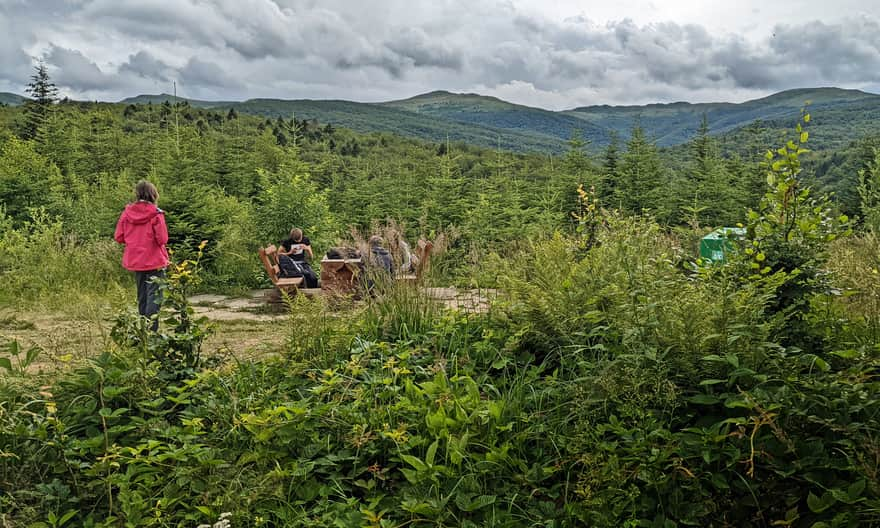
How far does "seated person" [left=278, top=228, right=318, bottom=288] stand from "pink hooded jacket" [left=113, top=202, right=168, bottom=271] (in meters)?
2.06

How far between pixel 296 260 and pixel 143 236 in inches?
99.5

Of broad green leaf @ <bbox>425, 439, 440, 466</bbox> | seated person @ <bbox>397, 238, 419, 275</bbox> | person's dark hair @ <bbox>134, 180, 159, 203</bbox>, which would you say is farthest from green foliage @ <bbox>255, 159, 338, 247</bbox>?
broad green leaf @ <bbox>425, 439, 440, 466</bbox>

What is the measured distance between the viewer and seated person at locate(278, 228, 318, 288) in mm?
8375

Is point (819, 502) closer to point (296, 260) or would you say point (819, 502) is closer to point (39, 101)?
point (296, 260)

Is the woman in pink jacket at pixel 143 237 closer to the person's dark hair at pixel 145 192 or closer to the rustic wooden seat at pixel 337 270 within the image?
the person's dark hair at pixel 145 192

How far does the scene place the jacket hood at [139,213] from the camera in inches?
252

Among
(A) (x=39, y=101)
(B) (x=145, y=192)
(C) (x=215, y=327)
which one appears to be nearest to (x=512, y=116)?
(A) (x=39, y=101)

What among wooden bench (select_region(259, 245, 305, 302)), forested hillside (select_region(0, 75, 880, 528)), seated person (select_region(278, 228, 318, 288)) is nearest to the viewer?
forested hillside (select_region(0, 75, 880, 528))

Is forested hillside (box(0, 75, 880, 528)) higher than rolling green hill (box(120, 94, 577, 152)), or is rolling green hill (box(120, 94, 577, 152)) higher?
rolling green hill (box(120, 94, 577, 152))

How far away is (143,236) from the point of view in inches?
253

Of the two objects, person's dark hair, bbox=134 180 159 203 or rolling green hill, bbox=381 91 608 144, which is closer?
person's dark hair, bbox=134 180 159 203

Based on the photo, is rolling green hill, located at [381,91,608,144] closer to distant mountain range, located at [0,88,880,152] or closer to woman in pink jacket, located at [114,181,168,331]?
distant mountain range, located at [0,88,880,152]

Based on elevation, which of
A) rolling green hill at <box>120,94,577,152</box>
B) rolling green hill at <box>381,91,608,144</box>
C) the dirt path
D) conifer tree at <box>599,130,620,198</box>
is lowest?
the dirt path

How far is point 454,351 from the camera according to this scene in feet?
13.4
